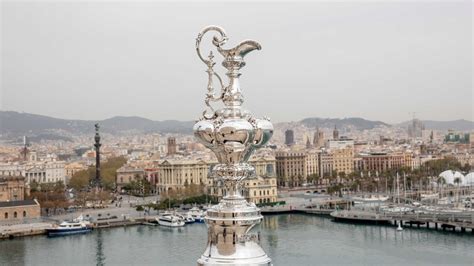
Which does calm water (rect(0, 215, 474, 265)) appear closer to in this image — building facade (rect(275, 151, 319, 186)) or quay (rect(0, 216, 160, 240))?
quay (rect(0, 216, 160, 240))

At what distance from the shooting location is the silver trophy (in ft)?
2.64

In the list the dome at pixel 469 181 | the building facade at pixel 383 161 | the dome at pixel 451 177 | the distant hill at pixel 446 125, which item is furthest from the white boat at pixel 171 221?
the distant hill at pixel 446 125

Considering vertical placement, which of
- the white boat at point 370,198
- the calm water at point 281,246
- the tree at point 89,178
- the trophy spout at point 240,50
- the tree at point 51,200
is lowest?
the calm water at point 281,246

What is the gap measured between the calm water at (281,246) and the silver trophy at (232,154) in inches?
296

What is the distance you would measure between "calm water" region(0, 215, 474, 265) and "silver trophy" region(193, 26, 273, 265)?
7526 millimetres

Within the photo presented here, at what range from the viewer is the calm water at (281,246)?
31.4ft

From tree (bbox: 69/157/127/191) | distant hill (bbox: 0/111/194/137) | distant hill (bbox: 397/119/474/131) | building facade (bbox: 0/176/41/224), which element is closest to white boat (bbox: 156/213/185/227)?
building facade (bbox: 0/176/41/224)

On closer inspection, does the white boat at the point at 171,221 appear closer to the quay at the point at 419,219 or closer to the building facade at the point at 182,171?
the quay at the point at 419,219

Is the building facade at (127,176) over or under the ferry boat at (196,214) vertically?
over

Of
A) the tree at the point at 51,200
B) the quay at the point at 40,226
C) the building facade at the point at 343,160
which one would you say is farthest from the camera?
the building facade at the point at 343,160

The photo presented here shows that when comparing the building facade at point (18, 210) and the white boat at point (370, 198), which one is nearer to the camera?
the building facade at point (18, 210)

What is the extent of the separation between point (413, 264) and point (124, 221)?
7183 millimetres

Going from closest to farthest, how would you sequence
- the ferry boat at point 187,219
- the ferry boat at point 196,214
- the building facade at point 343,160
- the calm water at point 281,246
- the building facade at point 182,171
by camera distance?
the calm water at point 281,246, the ferry boat at point 187,219, the ferry boat at point 196,214, the building facade at point 182,171, the building facade at point 343,160

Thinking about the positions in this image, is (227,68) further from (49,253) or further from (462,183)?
(462,183)
